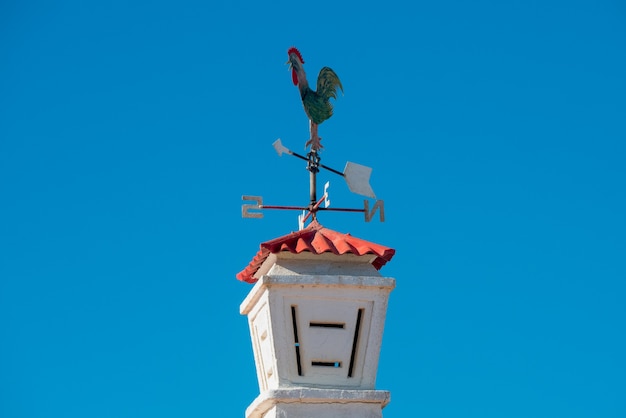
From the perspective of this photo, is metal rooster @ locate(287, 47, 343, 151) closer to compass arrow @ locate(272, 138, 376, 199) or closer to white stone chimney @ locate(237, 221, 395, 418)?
compass arrow @ locate(272, 138, 376, 199)

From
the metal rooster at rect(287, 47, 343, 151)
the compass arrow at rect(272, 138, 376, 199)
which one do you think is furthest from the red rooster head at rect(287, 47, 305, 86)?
the compass arrow at rect(272, 138, 376, 199)

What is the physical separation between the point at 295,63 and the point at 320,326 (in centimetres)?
436

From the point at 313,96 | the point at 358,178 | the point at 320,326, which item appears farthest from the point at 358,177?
the point at 320,326

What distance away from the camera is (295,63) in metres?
17.6

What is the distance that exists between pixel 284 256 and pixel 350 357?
180 cm

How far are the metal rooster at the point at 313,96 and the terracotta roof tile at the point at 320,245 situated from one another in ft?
5.00

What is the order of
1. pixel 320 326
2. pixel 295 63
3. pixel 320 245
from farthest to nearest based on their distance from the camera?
pixel 295 63 < pixel 320 245 < pixel 320 326

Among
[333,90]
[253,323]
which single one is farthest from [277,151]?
[253,323]

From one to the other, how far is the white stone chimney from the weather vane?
886 mm

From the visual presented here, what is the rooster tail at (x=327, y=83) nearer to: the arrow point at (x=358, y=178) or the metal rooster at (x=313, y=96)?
the metal rooster at (x=313, y=96)

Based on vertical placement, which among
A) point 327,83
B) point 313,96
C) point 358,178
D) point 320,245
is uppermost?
point 327,83

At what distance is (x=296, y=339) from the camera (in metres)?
16.1

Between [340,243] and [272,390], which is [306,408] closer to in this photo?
[272,390]

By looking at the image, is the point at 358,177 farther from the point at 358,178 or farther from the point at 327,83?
the point at 327,83
